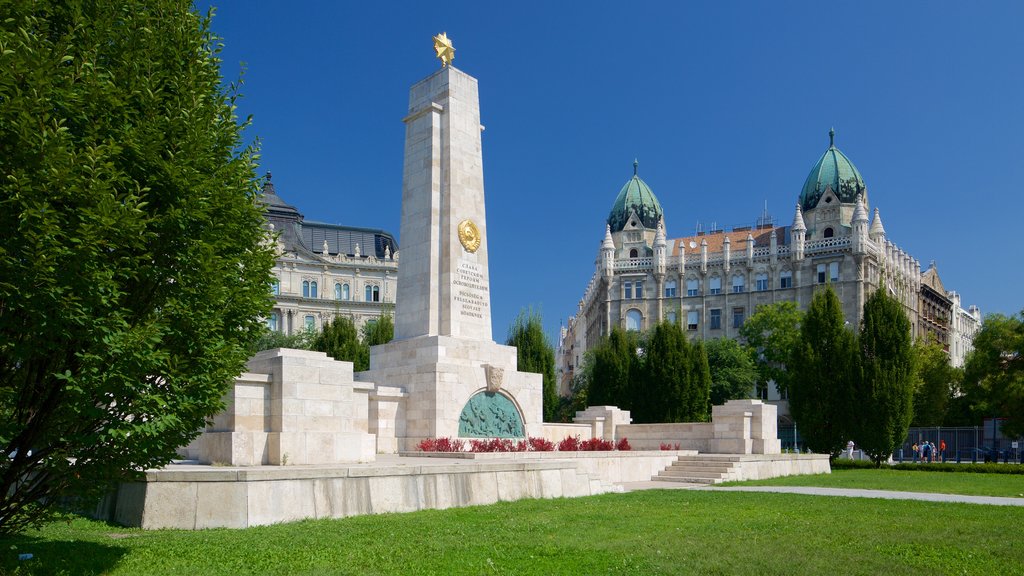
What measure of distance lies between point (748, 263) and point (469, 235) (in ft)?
255

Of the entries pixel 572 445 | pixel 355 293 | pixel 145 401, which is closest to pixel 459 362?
pixel 572 445

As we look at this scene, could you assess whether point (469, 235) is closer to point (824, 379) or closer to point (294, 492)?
point (294, 492)

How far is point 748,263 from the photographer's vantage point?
328ft

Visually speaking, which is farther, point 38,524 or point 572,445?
point 572,445

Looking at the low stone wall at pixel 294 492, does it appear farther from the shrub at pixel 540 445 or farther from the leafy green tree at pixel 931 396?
the leafy green tree at pixel 931 396

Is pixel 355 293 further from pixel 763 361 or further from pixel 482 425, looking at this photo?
pixel 482 425

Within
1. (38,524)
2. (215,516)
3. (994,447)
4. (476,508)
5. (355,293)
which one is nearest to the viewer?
(38,524)

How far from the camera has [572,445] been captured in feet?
88.9

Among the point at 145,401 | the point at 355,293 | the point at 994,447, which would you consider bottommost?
the point at 994,447

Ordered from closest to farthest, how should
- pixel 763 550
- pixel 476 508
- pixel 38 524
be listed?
pixel 38 524 < pixel 763 550 < pixel 476 508

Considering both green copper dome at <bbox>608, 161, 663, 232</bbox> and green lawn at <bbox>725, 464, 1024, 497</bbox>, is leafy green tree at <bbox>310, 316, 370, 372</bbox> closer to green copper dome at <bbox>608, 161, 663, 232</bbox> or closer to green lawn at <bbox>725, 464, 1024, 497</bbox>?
green lawn at <bbox>725, 464, 1024, 497</bbox>

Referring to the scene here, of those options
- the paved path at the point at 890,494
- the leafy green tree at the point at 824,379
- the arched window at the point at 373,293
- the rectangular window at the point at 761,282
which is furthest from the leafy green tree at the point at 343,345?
the rectangular window at the point at 761,282

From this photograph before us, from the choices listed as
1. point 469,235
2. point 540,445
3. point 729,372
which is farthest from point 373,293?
point 540,445

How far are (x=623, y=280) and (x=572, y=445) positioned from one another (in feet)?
262
